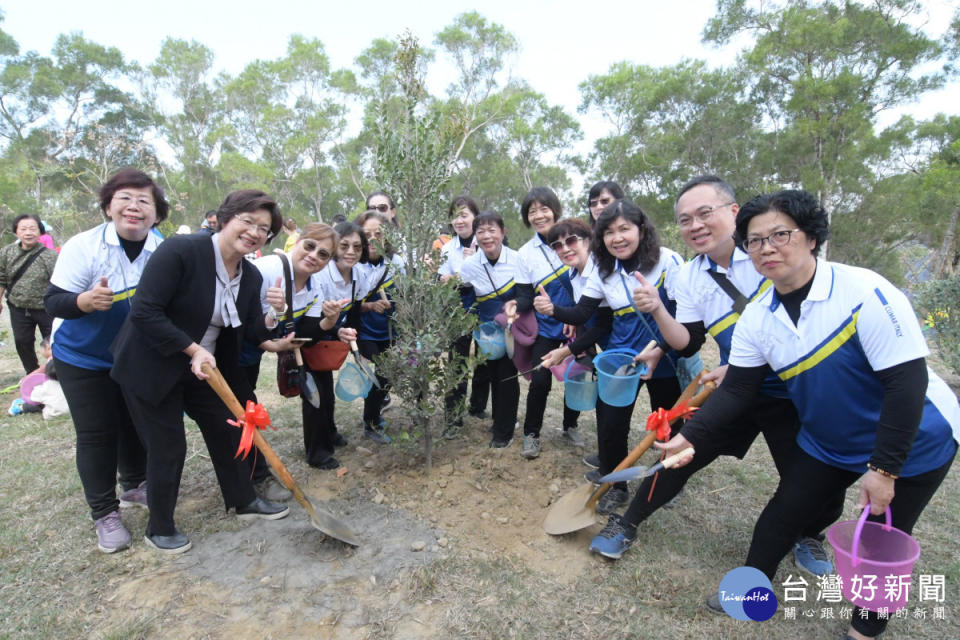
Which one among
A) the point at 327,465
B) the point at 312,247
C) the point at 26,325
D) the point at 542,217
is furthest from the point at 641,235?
the point at 26,325

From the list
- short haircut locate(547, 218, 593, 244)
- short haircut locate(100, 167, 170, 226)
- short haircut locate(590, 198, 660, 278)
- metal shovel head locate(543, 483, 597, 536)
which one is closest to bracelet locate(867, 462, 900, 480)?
metal shovel head locate(543, 483, 597, 536)

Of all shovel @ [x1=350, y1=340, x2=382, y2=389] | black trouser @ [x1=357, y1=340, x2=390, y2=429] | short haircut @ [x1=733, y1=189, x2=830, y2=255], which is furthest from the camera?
black trouser @ [x1=357, y1=340, x2=390, y2=429]

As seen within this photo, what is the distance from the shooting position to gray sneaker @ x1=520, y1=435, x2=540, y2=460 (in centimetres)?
388

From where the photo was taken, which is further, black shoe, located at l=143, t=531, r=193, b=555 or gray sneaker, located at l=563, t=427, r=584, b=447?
gray sneaker, located at l=563, t=427, r=584, b=447

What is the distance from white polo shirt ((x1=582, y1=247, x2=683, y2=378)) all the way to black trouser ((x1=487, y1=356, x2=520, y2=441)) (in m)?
1.04

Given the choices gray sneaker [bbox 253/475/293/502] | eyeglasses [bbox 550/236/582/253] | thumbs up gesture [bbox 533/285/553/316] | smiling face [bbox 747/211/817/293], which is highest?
eyeglasses [bbox 550/236/582/253]

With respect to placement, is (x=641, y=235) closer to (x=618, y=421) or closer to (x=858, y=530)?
(x=618, y=421)

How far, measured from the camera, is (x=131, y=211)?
269 cm

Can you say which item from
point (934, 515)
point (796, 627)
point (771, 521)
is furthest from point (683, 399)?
point (934, 515)

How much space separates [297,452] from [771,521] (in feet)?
11.1

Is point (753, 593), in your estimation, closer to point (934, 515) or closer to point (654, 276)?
point (654, 276)

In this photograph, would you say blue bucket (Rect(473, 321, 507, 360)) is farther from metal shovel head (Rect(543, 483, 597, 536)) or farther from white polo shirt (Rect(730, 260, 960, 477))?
white polo shirt (Rect(730, 260, 960, 477))

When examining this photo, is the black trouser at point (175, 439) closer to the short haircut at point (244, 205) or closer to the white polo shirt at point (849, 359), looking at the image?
the short haircut at point (244, 205)

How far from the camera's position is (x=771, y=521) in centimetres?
233
